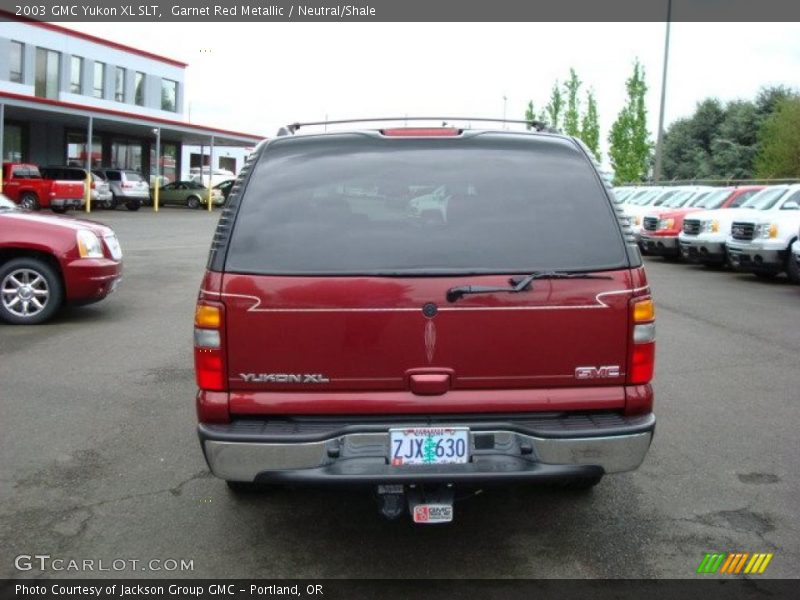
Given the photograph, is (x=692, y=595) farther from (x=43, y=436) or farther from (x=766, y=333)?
(x=766, y=333)

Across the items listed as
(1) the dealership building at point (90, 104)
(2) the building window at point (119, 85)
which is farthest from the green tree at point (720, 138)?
(2) the building window at point (119, 85)

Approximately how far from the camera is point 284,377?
11.4ft

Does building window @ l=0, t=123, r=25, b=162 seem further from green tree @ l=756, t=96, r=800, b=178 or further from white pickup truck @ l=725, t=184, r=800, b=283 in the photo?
green tree @ l=756, t=96, r=800, b=178

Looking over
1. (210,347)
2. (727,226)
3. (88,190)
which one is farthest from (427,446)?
(88,190)

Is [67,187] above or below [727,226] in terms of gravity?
above

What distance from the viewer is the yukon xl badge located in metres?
3.47

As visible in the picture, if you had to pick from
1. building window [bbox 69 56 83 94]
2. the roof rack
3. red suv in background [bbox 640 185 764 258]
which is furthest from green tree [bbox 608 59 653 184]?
the roof rack

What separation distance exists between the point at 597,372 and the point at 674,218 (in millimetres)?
15942

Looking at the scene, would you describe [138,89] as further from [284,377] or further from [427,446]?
[427,446]

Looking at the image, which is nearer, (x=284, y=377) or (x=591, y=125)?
(x=284, y=377)

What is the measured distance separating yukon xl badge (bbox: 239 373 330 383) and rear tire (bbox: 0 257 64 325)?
6.74m

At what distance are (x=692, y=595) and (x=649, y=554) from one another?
0.38m

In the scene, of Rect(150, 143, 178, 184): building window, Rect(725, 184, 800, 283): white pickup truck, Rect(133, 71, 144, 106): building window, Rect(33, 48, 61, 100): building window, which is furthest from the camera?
Rect(150, 143, 178, 184): building window
